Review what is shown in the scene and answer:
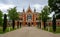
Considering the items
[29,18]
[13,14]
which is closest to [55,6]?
[13,14]

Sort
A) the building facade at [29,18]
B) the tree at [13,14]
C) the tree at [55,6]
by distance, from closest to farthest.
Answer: the tree at [55,6] → the tree at [13,14] → the building facade at [29,18]

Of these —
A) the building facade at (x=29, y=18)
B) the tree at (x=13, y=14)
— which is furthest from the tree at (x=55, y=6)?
the building facade at (x=29, y=18)

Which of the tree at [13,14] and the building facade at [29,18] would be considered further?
the building facade at [29,18]

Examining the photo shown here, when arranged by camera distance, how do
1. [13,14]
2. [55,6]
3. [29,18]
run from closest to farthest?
[55,6]
[13,14]
[29,18]

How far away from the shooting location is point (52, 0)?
60156 mm

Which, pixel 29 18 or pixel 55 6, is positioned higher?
pixel 55 6

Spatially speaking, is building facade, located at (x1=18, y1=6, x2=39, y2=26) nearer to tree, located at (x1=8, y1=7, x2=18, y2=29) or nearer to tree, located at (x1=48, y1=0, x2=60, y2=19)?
tree, located at (x1=8, y1=7, x2=18, y2=29)

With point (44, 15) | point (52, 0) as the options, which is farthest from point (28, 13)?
point (52, 0)

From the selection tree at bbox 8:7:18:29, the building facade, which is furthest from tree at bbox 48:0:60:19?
the building facade

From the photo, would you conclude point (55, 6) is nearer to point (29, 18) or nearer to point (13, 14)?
point (13, 14)

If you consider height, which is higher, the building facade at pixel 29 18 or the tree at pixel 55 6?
the tree at pixel 55 6

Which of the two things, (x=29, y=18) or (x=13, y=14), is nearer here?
(x=13, y=14)

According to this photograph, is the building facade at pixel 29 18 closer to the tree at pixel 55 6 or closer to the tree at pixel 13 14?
the tree at pixel 13 14

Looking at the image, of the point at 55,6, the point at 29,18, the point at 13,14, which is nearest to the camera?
the point at 55,6
